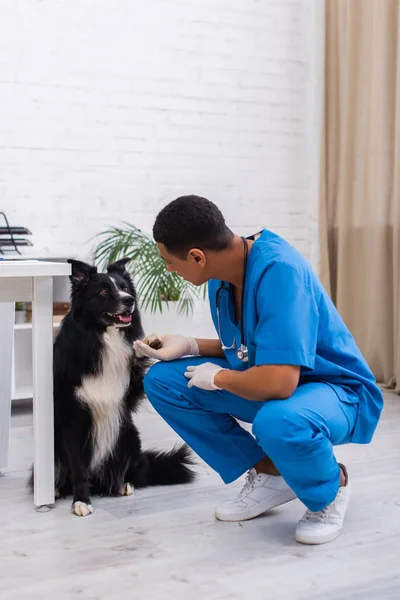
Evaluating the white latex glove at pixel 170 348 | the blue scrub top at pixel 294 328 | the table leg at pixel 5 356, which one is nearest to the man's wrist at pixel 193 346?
the white latex glove at pixel 170 348

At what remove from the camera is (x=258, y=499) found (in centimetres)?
211

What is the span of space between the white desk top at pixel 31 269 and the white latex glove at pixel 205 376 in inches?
18.4

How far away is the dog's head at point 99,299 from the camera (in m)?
2.23

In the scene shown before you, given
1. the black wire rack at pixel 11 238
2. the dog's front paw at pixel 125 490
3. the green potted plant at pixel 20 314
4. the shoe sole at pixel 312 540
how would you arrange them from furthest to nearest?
the green potted plant at pixel 20 314 < the black wire rack at pixel 11 238 < the dog's front paw at pixel 125 490 < the shoe sole at pixel 312 540

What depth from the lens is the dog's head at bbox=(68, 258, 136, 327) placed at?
223 centimetres

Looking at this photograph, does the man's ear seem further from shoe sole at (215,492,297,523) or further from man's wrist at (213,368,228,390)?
shoe sole at (215,492,297,523)

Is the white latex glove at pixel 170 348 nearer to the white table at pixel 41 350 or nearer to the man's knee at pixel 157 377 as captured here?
the man's knee at pixel 157 377

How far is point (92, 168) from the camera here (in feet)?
13.4

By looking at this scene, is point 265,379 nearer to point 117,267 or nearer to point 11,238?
point 117,267

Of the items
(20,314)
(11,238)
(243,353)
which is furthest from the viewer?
(20,314)

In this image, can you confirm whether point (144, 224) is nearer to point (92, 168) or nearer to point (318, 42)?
point (92, 168)

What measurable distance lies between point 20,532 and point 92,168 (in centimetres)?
242

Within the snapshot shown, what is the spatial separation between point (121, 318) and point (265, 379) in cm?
56

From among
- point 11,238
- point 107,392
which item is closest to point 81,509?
point 107,392
